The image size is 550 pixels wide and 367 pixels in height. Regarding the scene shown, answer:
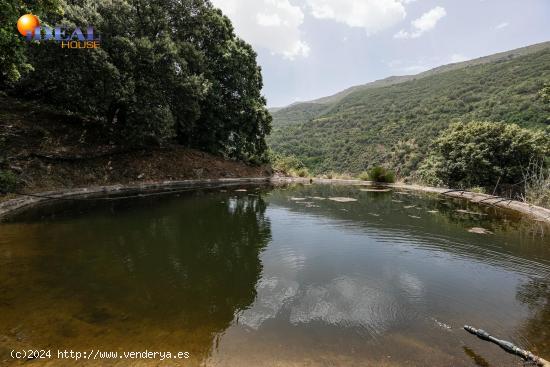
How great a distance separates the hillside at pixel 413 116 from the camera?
50219mm

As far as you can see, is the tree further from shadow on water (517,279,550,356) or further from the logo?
the logo

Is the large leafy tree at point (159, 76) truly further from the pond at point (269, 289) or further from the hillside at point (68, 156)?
the pond at point (269, 289)

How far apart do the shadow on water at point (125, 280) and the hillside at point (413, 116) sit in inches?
1729

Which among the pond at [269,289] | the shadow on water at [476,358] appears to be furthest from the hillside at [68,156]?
the shadow on water at [476,358]

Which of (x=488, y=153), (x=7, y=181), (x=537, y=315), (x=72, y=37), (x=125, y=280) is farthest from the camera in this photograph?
(x=488, y=153)

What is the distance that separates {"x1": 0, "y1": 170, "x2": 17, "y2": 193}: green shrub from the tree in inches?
925

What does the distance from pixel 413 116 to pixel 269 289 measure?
74301mm

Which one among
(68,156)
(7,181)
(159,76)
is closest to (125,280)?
(7,181)

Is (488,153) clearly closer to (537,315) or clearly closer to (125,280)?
(537,315)

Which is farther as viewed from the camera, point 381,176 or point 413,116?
point 413,116

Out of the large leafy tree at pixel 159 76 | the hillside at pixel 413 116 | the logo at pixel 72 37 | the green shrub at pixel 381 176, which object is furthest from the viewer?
the hillside at pixel 413 116

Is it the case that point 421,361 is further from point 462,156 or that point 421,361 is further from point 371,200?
point 462,156

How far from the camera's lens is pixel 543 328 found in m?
4.17

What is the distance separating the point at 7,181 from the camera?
10469mm
